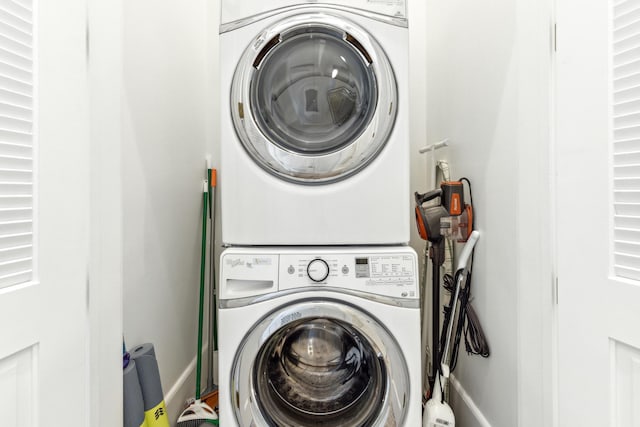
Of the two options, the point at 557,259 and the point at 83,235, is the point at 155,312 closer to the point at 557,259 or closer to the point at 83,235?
the point at 83,235

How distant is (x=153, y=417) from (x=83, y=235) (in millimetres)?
707

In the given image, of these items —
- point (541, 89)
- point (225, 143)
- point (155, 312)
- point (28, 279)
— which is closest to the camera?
point (28, 279)

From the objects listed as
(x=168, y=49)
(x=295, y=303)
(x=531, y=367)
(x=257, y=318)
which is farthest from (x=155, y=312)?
(x=531, y=367)

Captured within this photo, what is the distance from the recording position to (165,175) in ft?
4.83

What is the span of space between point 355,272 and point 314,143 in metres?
0.47

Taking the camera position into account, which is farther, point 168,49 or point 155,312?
point 168,49

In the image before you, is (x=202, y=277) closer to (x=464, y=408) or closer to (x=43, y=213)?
(x=43, y=213)

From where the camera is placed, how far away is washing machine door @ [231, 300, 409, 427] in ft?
3.44

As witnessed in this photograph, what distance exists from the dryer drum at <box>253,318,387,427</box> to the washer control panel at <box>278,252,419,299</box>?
143mm

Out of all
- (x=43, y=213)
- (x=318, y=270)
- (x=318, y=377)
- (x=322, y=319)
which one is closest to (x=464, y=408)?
(x=318, y=377)

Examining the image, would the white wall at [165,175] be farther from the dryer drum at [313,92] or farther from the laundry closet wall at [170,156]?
the dryer drum at [313,92]

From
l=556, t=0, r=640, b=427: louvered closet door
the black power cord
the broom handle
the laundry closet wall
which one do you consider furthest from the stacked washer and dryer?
the broom handle

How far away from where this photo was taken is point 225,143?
1.17m

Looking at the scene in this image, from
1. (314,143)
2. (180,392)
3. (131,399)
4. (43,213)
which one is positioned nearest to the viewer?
(43,213)
